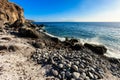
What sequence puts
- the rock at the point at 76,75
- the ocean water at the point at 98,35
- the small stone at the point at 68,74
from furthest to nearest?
the ocean water at the point at 98,35 < the small stone at the point at 68,74 < the rock at the point at 76,75

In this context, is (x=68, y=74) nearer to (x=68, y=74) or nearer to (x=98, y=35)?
(x=68, y=74)

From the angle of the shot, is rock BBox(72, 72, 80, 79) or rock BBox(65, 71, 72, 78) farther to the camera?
rock BBox(65, 71, 72, 78)

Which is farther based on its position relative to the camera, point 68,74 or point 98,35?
point 98,35

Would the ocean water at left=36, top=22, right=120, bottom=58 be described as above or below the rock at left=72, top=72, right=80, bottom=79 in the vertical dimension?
below

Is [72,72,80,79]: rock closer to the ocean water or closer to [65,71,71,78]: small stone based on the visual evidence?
[65,71,71,78]: small stone

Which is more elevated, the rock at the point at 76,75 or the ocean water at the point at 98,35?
the rock at the point at 76,75

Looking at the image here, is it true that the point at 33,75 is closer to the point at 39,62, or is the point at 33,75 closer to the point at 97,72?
the point at 39,62

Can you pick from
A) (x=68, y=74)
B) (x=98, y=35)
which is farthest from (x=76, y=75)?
(x=98, y=35)

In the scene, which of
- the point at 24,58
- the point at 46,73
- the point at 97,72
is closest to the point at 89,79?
the point at 97,72

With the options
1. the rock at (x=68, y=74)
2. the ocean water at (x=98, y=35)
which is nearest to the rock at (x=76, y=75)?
the rock at (x=68, y=74)

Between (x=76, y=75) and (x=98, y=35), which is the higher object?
(x=76, y=75)

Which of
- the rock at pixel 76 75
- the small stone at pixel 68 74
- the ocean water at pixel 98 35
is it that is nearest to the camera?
the rock at pixel 76 75

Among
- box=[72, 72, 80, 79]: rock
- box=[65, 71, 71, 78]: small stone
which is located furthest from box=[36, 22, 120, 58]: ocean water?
box=[65, 71, 71, 78]: small stone

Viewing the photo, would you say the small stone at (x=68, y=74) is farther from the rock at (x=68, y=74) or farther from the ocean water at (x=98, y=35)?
the ocean water at (x=98, y=35)
